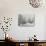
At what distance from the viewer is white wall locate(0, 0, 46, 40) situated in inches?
154

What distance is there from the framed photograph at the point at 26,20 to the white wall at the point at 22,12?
9 cm

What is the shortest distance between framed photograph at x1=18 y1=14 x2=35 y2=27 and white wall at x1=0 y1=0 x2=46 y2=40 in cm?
9

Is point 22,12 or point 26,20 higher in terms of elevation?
point 22,12

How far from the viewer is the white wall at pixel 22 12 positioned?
3922 millimetres

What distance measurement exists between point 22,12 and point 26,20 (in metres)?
0.28

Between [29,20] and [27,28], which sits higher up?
[29,20]

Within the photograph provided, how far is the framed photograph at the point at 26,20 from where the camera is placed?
397cm

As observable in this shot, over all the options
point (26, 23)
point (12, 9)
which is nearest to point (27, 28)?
point (26, 23)

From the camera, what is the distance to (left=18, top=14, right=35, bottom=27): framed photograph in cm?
397

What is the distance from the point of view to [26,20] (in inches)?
157

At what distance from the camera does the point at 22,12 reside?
13.1ft

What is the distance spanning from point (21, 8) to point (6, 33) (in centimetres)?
89

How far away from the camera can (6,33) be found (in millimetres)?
3883

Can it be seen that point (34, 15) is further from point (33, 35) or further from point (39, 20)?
point (33, 35)
